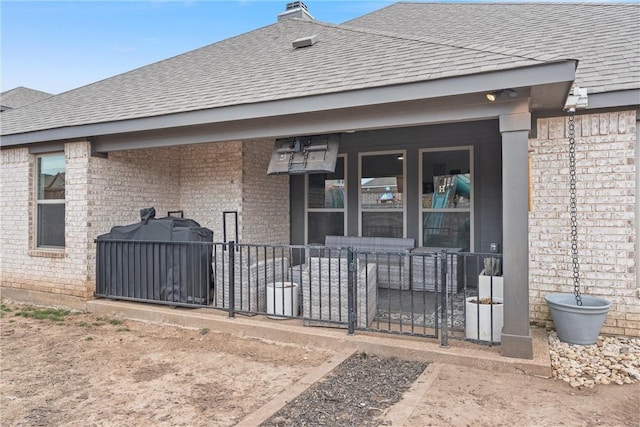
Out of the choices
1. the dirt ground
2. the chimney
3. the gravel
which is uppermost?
the chimney

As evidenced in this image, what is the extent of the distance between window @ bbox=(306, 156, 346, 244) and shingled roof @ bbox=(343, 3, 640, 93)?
2.80 m

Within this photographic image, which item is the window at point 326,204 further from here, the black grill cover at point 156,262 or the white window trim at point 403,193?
the black grill cover at point 156,262

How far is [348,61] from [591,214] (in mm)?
3243

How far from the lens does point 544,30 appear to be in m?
5.96

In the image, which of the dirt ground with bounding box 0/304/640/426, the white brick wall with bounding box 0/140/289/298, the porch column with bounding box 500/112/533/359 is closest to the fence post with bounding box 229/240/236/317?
the dirt ground with bounding box 0/304/640/426

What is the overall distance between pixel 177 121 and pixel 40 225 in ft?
11.0

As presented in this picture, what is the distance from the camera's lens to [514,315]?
11.5 feet

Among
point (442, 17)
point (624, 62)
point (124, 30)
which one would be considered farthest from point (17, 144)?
point (624, 62)

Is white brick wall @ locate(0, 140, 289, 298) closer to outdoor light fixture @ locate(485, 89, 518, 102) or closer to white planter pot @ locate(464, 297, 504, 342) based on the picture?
white planter pot @ locate(464, 297, 504, 342)

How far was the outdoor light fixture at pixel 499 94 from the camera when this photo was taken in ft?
11.4

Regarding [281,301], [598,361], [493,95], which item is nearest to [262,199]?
[281,301]

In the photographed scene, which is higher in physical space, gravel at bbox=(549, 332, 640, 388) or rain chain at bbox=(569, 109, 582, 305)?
rain chain at bbox=(569, 109, 582, 305)

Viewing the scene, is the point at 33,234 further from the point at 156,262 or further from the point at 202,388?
the point at 202,388

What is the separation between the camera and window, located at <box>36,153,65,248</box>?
6301 millimetres
